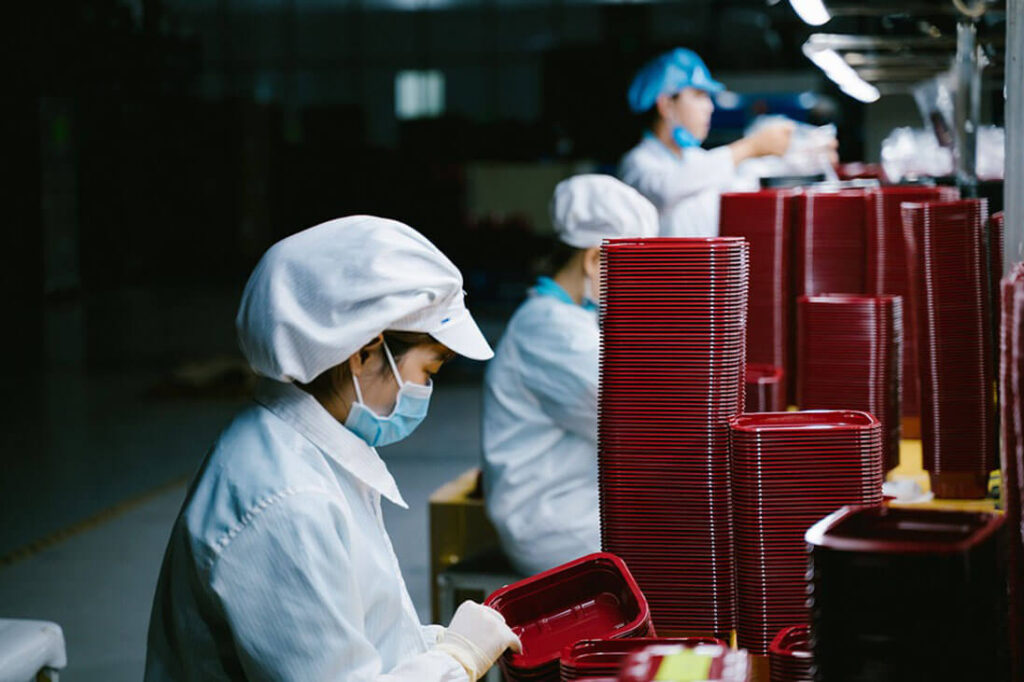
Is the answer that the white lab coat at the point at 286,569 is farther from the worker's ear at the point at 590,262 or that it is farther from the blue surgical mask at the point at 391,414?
the worker's ear at the point at 590,262

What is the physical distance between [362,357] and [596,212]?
4.92ft

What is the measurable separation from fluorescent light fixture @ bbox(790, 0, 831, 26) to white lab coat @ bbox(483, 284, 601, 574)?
89 centimetres

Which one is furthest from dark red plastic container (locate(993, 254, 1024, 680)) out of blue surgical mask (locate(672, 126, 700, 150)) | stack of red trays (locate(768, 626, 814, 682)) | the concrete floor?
the concrete floor

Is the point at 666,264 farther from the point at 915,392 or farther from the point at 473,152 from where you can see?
the point at 473,152

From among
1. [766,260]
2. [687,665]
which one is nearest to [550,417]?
[766,260]

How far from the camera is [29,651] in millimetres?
2961

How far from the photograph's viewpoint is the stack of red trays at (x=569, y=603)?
6.49 ft

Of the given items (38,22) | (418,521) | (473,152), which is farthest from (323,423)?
(473,152)

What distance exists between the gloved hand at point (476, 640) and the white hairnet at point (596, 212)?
152 centimetres

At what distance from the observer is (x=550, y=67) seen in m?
19.0

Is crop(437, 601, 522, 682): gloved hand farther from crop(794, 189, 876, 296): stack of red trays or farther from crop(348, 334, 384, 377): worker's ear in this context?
crop(794, 189, 876, 296): stack of red trays

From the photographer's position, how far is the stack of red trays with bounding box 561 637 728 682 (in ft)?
5.23

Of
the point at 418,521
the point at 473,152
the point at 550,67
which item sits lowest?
the point at 418,521

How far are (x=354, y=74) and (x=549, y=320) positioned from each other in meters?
17.9
